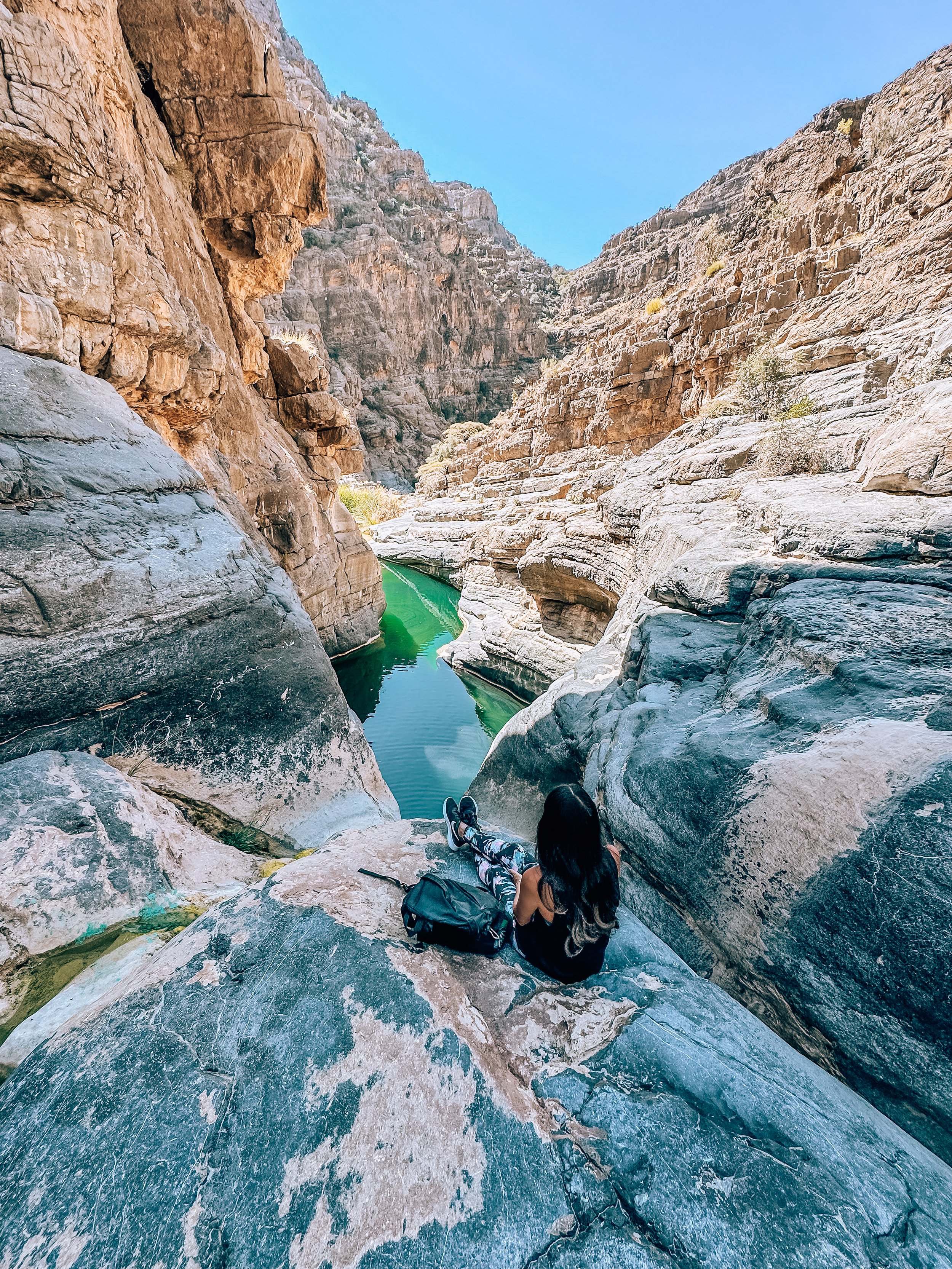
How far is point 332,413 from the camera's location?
10.3 metres

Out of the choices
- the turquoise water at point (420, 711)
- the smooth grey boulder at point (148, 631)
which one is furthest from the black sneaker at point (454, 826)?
the turquoise water at point (420, 711)

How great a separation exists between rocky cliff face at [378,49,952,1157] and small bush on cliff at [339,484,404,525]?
41.0ft

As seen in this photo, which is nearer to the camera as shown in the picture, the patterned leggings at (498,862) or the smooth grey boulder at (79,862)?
the smooth grey boulder at (79,862)

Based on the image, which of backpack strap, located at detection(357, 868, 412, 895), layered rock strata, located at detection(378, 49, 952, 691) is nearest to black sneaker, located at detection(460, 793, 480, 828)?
backpack strap, located at detection(357, 868, 412, 895)

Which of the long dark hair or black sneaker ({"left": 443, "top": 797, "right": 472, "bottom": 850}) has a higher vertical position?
the long dark hair

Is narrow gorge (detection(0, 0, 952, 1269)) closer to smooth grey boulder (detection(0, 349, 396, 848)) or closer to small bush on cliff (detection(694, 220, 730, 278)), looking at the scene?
smooth grey boulder (detection(0, 349, 396, 848))

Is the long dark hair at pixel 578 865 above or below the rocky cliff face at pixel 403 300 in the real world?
below

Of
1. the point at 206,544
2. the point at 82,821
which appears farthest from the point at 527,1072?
the point at 206,544

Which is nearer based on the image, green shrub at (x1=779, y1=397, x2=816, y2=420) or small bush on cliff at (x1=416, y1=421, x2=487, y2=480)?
green shrub at (x1=779, y1=397, x2=816, y2=420)

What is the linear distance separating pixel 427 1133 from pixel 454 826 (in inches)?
63.1

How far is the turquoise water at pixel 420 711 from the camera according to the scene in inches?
271

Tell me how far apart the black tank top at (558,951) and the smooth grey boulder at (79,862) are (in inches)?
67.2

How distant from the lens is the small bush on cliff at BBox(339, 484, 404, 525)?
70.4 ft

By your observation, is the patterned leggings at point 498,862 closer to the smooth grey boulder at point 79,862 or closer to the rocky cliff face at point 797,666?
the rocky cliff face at point 797,666
